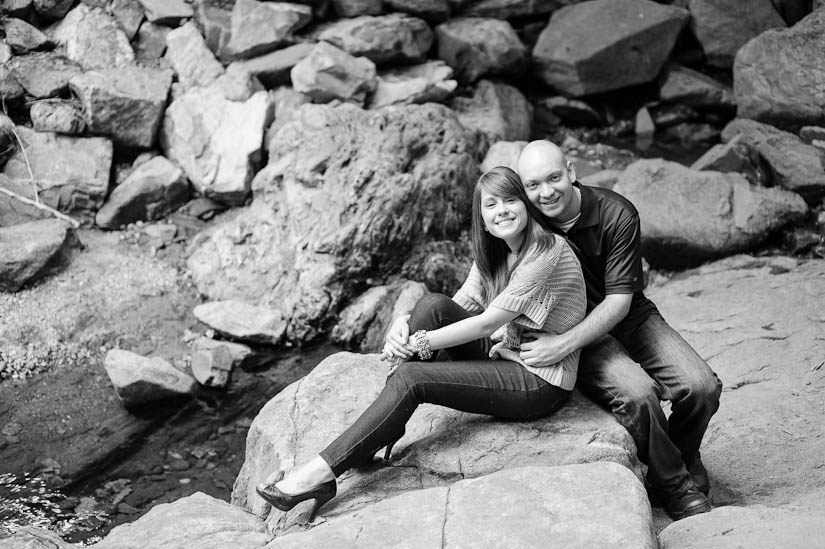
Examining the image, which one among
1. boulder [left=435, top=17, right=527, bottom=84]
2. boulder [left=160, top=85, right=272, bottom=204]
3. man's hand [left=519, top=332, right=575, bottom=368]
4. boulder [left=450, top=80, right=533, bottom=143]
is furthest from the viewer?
boulder [left=435, top=17, right=527, bottom=84]

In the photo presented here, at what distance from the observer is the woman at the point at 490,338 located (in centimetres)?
333

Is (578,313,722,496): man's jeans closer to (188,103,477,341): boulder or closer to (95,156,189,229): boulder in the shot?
(188,103,477,341): boulder

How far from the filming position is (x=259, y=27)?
8844mm

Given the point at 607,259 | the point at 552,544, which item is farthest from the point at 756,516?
the point at 607,259

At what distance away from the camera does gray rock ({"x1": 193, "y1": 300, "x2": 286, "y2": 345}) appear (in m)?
6.43

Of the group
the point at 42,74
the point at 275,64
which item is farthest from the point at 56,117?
the point at 275,64

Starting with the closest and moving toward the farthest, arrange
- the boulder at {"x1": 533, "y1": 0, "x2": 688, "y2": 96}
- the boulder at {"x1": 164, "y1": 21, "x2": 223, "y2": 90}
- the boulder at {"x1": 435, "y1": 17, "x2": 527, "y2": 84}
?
the boulder at {"x1": 164, "y1": 21, "x2": 223, "y2": 90}, the boulder at {"x1": 435, "y1": 17, "x2": 527, "y2": 84}, the boulder at {"x1": 533, "y1": 0, "x2": 688, "y2": 96}

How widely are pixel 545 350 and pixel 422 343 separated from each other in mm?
526

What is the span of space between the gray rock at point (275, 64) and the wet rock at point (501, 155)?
2321 millimetres

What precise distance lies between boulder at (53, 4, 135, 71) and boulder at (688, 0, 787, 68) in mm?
6918

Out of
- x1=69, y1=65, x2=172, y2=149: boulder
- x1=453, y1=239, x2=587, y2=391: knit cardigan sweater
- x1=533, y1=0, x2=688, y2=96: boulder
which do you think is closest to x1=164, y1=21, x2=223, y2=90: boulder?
x1=69, y1=65, x2=172, y2=149: boulder

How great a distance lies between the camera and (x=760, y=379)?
4945 millimetres

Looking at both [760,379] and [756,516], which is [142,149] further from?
[756,516]

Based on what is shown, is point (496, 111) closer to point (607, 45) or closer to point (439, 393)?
point (607, 45)
